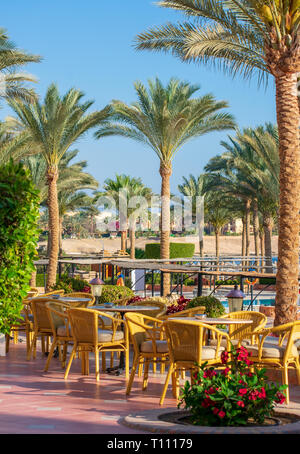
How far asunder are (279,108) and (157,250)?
29077 millimetres

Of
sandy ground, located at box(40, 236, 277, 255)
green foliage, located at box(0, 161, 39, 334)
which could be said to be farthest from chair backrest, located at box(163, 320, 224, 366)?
sandy ground, located at box(40, 236, 277, 255)

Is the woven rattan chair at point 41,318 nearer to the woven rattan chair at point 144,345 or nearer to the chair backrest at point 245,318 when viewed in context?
the woven rattan chair at point 144,345

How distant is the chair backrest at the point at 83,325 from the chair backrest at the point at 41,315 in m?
1.30

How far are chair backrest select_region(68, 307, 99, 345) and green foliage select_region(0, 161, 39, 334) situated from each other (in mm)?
765

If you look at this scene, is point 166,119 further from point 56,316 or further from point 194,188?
point 194,188

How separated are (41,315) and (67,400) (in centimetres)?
297

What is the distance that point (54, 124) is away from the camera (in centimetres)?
2192

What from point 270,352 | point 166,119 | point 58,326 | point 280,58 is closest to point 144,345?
point 270,352

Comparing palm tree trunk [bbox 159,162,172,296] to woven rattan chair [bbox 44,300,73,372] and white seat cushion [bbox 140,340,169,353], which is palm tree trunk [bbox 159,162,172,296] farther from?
white seat cushion [bbox 140,340,169,353]

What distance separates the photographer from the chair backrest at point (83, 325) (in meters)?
8.60

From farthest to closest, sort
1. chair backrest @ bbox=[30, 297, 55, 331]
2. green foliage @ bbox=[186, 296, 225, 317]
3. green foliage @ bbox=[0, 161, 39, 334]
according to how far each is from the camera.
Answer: green foliage @ bbox=[186, 296, 225, 317]
chair backrest @ bbox=[30, 297, 55, 331]
green foliage @ bbox=[0, 161, 39, 334]

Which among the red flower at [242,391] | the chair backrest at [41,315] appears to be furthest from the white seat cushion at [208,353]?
the chair backrest at [41,315]

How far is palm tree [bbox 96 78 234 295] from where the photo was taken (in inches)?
912
